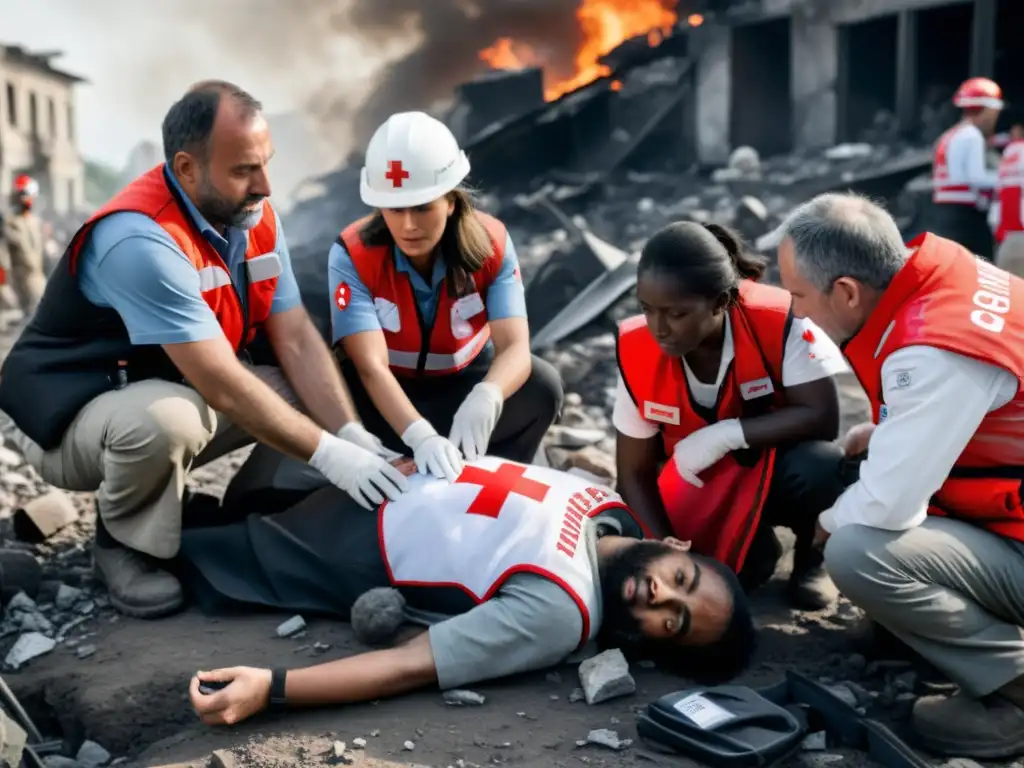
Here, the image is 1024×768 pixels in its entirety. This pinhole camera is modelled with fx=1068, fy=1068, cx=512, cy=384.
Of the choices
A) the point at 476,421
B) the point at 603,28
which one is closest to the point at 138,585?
the point at 476,421

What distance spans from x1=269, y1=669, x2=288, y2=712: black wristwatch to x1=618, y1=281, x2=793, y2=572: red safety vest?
4.76ft

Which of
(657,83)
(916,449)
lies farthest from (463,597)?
(657,83)

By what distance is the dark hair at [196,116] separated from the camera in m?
3.51

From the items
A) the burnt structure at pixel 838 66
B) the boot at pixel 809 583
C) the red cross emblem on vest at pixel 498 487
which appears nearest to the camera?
the red cross emblem on vest at pixel 498 487

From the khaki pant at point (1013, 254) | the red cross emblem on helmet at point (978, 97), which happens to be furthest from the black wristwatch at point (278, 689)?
the red cross emblem on helmet at point (978, 97)

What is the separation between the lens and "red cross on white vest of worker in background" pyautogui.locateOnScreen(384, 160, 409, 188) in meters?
3.81

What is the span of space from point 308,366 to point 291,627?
104 centimetres

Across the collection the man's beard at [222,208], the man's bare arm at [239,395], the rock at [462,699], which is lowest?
the rock at [462,699]

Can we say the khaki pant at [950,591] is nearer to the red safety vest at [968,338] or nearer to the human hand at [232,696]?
the red safety vest at [968,338]

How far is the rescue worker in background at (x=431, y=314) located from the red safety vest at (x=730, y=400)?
641 mm

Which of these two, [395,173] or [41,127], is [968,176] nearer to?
[395,173]

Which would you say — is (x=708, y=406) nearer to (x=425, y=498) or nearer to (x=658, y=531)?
(x=658, y=531)

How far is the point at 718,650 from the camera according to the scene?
3.00 meters

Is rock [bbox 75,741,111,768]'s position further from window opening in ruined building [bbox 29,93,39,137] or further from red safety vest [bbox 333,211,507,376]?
window opening in ruined building [bbox 29,93,39,137]
